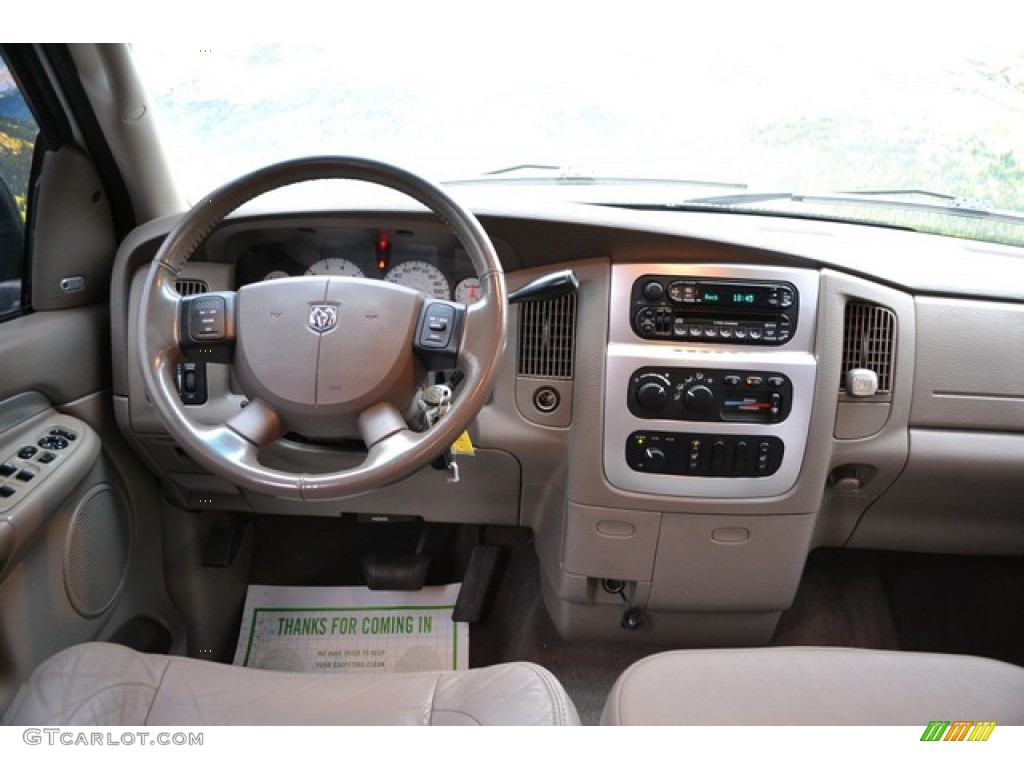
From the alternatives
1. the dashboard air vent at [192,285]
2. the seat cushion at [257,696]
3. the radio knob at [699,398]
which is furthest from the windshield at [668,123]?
the seat cushion at [257,696]

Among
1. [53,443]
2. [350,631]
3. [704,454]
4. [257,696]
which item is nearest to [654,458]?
[704,454]

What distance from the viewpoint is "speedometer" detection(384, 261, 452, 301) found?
61.6 inches

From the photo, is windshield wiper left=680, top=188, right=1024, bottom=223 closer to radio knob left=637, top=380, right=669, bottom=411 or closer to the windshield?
the windshield

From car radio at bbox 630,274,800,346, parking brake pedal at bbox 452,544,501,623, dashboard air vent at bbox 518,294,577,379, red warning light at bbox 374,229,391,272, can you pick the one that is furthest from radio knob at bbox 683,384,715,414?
parking brake pedal at bbox 452,544,501,623

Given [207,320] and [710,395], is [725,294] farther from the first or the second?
[207,320]

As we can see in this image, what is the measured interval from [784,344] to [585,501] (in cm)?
55

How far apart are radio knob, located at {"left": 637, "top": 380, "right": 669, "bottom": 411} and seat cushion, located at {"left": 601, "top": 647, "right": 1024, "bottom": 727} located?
1.76ft

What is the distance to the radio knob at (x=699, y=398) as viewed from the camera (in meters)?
1.43

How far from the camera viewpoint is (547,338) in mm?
1512

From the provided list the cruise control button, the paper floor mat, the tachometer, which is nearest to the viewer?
the cruise control button

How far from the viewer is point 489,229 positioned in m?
1.44

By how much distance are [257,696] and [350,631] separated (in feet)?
2.76

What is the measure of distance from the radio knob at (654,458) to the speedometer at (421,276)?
1.93ft

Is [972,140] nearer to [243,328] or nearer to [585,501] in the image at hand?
[585,501]
